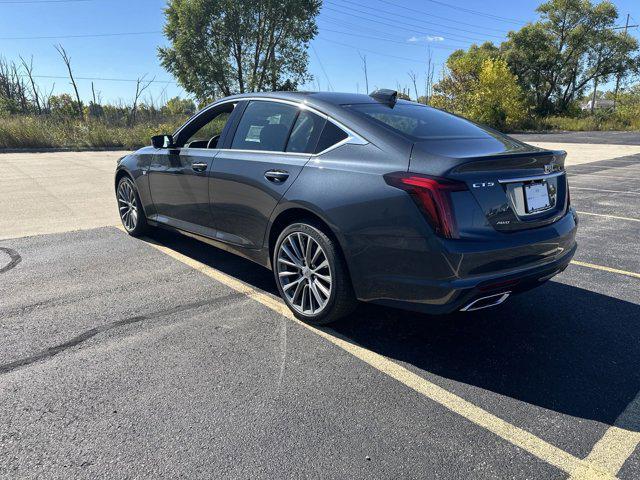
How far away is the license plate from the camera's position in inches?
115

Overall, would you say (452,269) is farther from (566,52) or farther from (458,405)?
(566,52)

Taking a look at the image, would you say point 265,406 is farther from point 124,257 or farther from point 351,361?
point 124,257

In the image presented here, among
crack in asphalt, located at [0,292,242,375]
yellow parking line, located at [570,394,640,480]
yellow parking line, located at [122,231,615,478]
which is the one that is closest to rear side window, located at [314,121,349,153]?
yellow parking line, located at [122,231,615,478]

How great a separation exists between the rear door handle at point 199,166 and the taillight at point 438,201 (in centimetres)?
221

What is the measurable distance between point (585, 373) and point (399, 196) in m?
1.51

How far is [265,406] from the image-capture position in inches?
98.3

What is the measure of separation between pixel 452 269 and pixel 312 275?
107 centimetres

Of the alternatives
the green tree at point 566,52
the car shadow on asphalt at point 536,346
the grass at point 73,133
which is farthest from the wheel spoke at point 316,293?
the green tree at point 566,52

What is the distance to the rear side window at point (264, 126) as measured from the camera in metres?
3.66

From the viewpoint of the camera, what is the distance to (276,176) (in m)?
3.46

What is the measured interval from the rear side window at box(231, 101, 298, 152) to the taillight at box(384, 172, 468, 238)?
4.35 ft

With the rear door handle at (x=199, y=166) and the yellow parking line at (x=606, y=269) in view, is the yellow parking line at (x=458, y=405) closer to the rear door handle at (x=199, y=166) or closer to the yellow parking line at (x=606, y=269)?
the rear door handle at (x=199, y=166)

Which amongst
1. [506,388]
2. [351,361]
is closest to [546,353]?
[506,388]

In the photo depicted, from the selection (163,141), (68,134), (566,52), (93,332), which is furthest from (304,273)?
(566,52)
